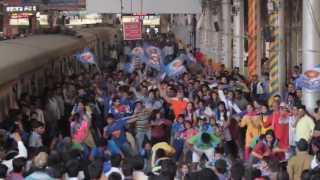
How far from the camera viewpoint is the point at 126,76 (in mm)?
20156

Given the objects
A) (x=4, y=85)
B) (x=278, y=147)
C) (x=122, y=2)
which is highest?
(x=122, y=2)

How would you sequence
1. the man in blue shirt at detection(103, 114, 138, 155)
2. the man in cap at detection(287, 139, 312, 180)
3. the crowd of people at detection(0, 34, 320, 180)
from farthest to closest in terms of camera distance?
the man in blue shirt at detection(103, 114, 138, 155) → the man in cap at detection(287, 139, 312, 180) → the crowd of people at detection(0, 34, 320, 180)

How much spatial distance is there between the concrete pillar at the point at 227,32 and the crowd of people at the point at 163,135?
32.3ft

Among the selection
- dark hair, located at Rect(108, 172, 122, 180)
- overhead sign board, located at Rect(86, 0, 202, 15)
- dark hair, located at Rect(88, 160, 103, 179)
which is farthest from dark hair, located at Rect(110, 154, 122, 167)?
overhead sign board, located at Rect(86, 0, 202, 15)

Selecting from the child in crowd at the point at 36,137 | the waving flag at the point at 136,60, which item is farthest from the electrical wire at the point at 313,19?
the waving flag at the point at 136,60

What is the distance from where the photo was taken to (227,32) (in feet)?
91.0

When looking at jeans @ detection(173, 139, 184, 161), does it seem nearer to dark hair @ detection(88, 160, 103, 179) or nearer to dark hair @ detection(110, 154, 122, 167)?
dark hair @ detection(110, 154, 122, 167)

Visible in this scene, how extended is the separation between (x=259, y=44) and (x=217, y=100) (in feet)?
26.8

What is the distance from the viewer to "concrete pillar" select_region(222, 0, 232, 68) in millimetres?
27625

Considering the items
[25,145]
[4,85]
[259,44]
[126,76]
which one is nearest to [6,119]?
[4,85]

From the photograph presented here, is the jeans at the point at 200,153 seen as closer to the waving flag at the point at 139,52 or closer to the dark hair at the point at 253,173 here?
the dark hair at the point at 253,173

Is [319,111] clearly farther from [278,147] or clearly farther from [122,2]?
[122,2]

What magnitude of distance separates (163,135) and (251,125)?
1.46m

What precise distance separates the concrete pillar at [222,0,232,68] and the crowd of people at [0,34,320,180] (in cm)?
984
